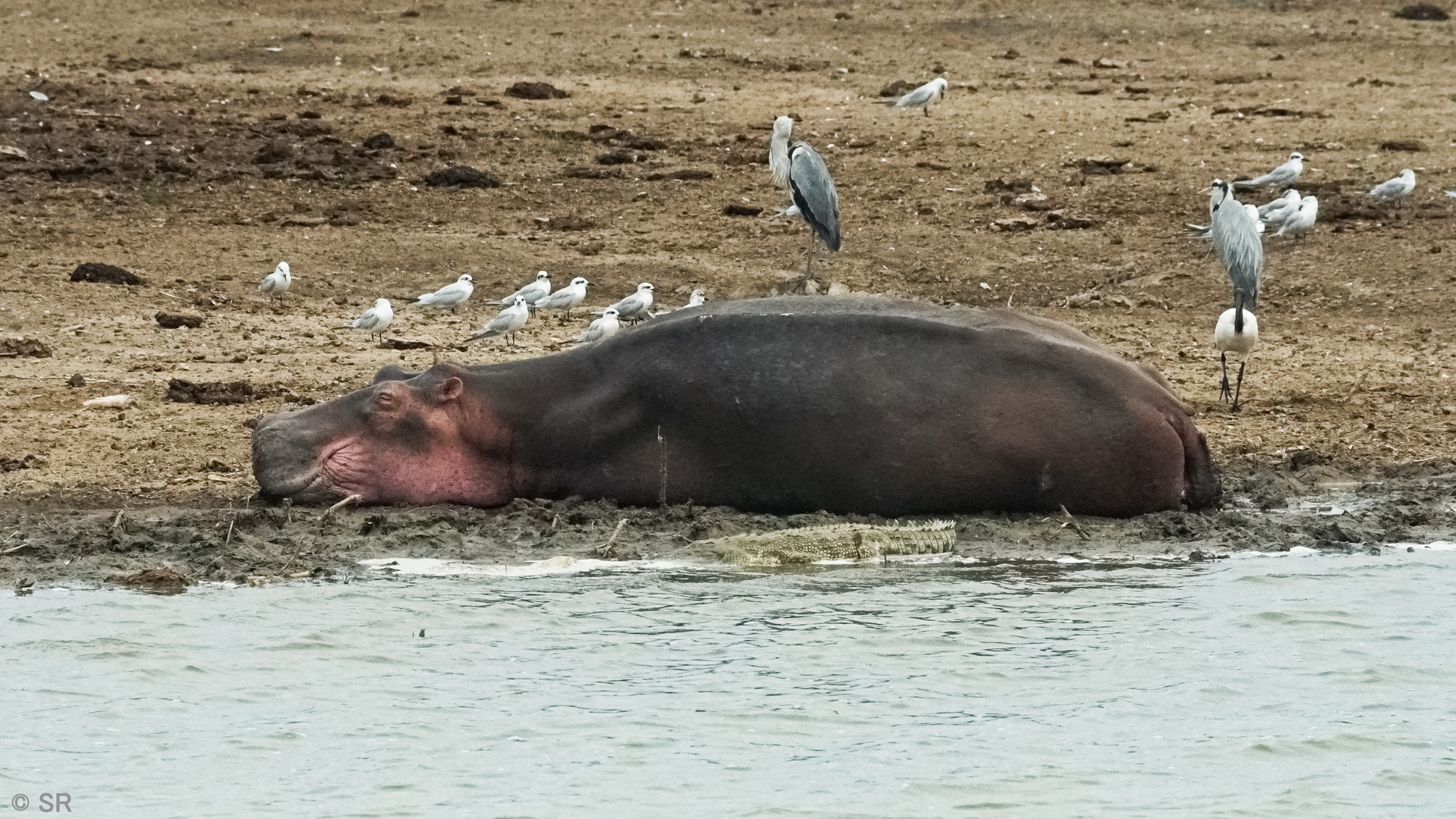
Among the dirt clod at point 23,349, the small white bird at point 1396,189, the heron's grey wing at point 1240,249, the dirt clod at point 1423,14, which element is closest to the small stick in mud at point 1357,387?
the heron's grey wing at point 1240,249

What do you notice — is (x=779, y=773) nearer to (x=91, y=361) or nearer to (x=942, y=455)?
(x=942, y=455)

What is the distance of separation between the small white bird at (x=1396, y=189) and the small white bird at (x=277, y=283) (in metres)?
6.60

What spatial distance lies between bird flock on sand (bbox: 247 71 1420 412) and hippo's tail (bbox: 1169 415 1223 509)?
191 cm

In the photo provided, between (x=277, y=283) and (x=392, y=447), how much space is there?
12.4ft

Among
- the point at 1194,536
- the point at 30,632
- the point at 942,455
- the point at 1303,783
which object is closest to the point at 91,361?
the point at 30,632

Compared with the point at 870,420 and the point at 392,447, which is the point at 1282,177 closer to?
the point at 870,420

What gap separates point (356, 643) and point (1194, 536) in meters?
3.11

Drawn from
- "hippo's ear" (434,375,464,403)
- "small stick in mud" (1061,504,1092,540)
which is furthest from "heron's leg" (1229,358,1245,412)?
"hippo's ear" (434,375,464,403)

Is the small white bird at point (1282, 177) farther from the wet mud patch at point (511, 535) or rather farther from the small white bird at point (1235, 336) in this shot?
the wet mud patch at point (511, 535)

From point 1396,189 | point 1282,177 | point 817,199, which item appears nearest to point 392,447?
point 817,199

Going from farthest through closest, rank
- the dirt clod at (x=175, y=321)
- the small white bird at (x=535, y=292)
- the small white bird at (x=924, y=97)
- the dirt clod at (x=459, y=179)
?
1. the small white bird at (x=924, y=97)
2. the dirt clod at (x=459, y=179)
3. the small white bird at (x=535, y=292)
4. the dirt clod at (x=175, y=321)

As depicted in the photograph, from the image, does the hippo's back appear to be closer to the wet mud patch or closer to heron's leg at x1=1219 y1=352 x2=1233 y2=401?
the wet mud patch

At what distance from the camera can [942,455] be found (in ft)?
26.7

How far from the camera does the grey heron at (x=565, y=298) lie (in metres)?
12.1
